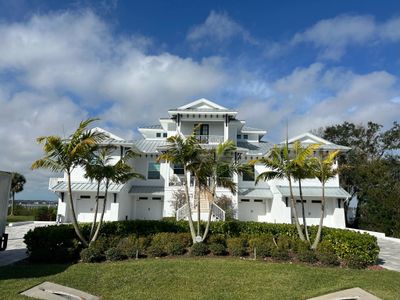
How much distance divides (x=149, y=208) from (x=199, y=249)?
15.3 metres

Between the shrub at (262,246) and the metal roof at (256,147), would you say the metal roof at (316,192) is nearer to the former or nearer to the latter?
the metal roof at (256,147)

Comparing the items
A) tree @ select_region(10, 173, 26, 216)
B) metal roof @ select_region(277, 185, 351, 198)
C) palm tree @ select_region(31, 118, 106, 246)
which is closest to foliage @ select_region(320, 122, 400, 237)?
metal roof @ select_region(277, 185, 351, 198)

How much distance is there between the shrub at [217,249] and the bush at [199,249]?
0.21 meters

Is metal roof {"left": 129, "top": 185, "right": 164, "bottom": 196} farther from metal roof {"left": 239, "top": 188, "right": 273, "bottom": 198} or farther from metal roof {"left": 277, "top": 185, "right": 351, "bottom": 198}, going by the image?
metal roof {"left": 277, "top": 185, "right": 351, "bottom": 198}

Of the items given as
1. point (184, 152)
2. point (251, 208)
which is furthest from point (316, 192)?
point (184, 152)

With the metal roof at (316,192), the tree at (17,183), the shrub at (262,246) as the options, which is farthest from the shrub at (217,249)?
the tree at (17,183)

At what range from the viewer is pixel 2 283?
8156 millimetres

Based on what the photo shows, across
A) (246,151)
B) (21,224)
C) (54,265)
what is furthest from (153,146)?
(54,265)

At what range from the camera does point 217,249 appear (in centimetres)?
1140

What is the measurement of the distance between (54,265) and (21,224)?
57.5ft

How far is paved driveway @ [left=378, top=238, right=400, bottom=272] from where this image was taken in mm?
11845

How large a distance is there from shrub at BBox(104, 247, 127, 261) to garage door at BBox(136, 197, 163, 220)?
14.9 meters

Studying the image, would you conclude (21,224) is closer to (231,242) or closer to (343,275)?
(231,242)

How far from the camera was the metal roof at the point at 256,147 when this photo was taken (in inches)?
1049
